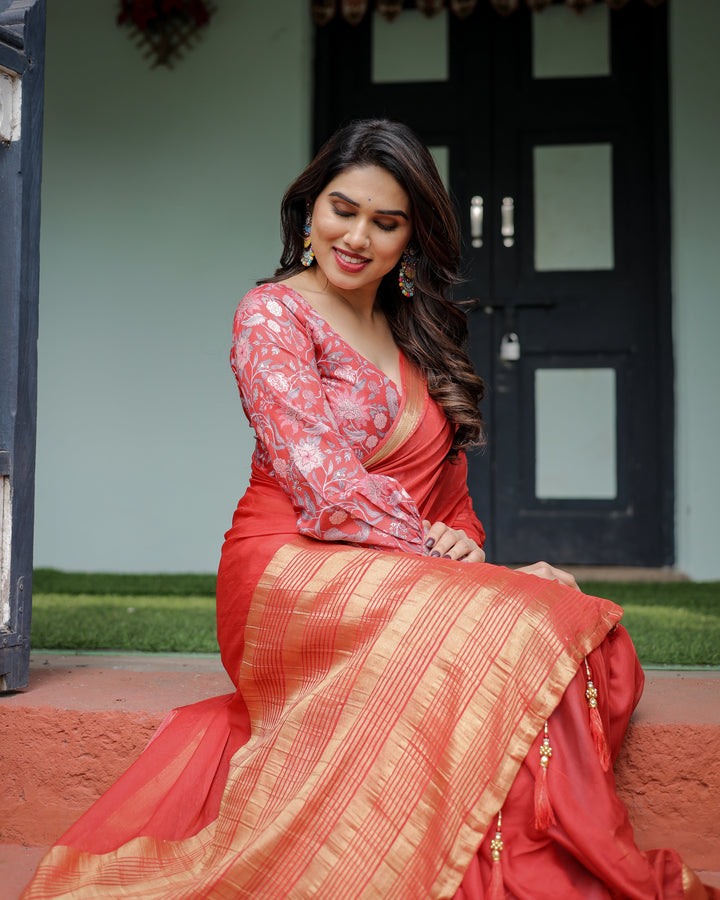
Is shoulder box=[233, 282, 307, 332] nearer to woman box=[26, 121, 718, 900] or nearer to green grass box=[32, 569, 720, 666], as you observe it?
woman box=[26, 121, 718, 900]

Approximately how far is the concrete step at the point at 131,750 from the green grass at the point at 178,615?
1.08 ft

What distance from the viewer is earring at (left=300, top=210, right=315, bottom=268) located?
199 centimetres

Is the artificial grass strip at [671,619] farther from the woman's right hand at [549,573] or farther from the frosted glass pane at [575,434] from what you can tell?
the woman's right hand at [549,573]

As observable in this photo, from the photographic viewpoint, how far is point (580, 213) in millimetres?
4676

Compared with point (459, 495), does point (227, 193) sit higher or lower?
higher

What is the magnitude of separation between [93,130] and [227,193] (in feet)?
2.50

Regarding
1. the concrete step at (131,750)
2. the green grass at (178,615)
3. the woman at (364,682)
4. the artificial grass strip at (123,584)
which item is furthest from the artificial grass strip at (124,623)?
the woman at (364,682)

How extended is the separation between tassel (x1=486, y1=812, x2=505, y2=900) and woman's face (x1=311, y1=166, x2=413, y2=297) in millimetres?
1063

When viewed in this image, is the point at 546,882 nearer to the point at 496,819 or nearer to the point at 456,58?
the point at 496,819

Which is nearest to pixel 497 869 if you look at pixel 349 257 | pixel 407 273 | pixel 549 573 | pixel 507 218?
pixel 549 573

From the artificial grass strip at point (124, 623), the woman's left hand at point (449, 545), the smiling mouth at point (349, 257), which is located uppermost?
the smiling mouth at point (349, 257)

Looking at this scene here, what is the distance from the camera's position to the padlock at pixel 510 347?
15.3ft

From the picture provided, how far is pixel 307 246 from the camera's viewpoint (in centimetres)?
200

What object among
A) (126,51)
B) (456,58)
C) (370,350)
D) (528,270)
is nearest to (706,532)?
(528,270)
